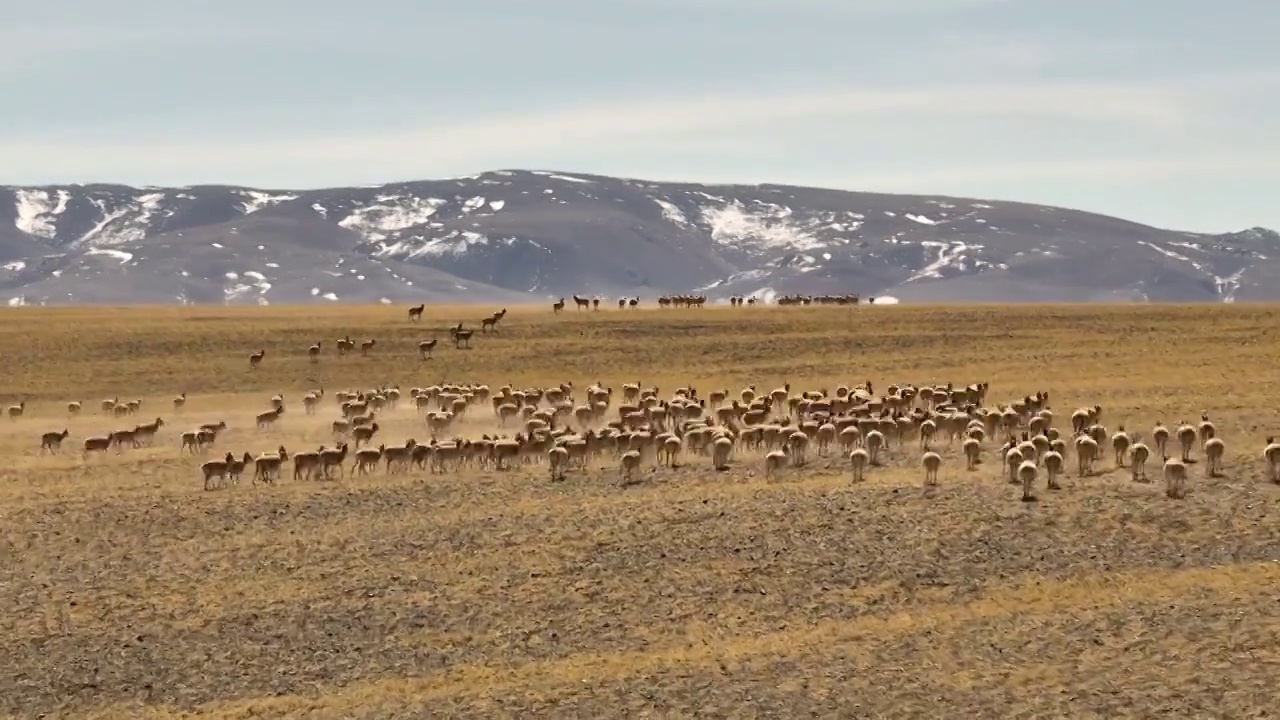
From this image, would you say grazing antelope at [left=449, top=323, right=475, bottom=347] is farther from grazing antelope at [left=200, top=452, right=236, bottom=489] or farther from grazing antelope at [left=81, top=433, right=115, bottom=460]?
grazing antelope at [left=200, top=452, right=236, bottom=489]

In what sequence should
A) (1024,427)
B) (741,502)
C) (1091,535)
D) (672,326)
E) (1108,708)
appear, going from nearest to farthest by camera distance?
(1108,708), (1091,535), (741,502), (1024,427), (672,326)

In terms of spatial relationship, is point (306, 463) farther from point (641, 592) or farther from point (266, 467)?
point (641, 592)

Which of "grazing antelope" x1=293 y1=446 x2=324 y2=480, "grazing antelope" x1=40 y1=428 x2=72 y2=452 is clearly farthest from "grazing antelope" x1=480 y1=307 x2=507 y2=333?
"grazing antelope" x1=293 y1=446 x2=324 y2=480

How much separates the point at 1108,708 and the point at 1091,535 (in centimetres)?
757

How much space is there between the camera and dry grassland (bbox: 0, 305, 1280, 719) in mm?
21234

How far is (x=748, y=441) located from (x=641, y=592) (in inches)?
514

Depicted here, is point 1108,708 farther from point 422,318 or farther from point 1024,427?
point 422,318

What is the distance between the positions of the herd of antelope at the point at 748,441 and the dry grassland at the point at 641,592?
2.05 feet

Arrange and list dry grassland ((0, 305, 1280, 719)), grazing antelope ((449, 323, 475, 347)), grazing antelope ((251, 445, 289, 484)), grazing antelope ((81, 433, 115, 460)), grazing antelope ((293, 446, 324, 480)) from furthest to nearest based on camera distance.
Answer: grazing antelope ((449, 323, 475, 347)), grazing antelope ((81, 433, 115, 460)), grazing antelope ((293, 446, 324, 480)), grazing antelope ((251, 445, 289, 484)), dry grassland ((0, 305, 1280, 719))

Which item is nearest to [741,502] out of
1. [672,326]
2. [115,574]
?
[115,574]

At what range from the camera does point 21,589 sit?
26.2m

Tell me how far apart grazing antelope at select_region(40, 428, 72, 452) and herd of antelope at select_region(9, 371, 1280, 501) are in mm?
68

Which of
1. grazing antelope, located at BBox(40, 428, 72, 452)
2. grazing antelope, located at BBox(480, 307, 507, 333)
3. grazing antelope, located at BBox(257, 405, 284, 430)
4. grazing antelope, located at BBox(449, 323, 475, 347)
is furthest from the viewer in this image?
grazing antelope, located at BBox(480, 307, 507, 333)

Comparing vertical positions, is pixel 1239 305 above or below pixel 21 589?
above
